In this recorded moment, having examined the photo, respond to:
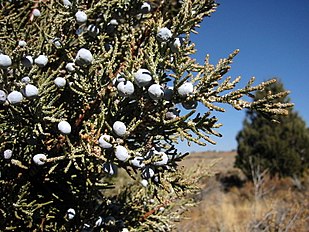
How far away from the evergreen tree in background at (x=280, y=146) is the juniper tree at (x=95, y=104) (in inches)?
647

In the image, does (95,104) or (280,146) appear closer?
(95,104)

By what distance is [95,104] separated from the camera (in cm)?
157

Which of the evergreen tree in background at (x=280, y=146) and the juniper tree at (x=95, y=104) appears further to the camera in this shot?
the evergreen tree in background at (x=280, y=146)

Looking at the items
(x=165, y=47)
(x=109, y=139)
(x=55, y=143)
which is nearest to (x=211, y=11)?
(x=165, y=47)

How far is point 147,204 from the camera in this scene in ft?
7.82

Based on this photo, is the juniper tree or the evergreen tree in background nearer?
the juniper tree

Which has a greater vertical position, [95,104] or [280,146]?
[280,146]

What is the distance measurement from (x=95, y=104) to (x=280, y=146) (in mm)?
17560

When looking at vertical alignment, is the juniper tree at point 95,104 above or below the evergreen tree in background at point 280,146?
below

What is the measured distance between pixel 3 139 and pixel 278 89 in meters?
17.4

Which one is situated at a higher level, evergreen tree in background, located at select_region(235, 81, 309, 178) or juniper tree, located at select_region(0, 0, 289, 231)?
evergreen tree in background, located at select_region(235, 81, 309, 178)

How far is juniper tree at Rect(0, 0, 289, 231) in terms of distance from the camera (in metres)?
1.33

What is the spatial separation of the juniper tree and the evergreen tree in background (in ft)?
54.0

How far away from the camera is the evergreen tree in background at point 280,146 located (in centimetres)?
1764
